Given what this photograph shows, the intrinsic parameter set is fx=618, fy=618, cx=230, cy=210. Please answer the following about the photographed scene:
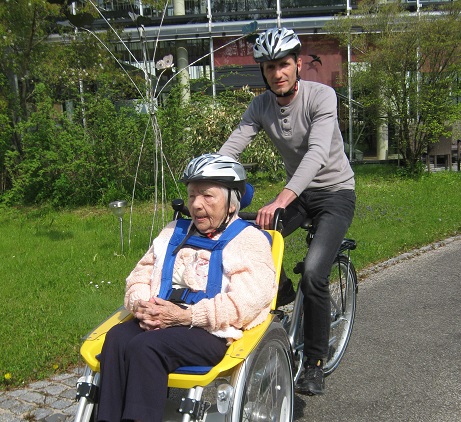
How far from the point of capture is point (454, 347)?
4.77 metres

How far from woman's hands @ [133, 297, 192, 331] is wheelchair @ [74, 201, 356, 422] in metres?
0.24

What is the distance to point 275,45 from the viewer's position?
3.55 meters

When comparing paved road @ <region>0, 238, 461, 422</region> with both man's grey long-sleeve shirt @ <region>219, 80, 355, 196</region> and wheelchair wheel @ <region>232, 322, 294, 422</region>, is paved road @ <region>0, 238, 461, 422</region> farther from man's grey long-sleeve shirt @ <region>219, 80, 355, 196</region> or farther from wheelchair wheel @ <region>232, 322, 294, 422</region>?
man's grey long-sleeve shirt @ <region>219, 80, 355, 196</region>

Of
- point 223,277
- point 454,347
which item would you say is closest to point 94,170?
point 454,347

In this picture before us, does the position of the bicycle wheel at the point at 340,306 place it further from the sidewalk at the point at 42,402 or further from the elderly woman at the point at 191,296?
the sidewalk at the point at 42,402

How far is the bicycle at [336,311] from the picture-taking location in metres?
3.79

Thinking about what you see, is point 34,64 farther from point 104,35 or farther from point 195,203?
point 195,203

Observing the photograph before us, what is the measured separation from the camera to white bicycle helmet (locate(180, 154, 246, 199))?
3.08 m

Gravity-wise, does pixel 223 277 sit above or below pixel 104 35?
below

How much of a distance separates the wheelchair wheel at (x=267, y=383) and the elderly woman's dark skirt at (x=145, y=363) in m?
0.18

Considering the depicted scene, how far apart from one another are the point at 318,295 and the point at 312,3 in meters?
15.4

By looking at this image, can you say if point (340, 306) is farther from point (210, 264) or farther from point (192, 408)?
point (192, 408)

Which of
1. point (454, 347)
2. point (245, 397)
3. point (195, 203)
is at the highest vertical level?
point (195, 203)

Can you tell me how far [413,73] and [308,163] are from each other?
32.9ft
